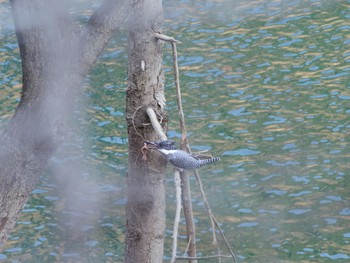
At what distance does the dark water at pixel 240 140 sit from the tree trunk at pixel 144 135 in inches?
36.9

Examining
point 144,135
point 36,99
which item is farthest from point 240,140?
point 36,99

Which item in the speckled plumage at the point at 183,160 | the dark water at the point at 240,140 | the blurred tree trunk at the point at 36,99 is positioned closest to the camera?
the speckled plumage at the point at 183,160

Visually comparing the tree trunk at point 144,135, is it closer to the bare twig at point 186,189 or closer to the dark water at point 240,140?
the bare twig at point 186,189

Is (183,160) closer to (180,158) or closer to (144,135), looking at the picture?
(180,158)

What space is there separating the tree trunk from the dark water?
937 mm

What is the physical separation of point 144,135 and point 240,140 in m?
1.99

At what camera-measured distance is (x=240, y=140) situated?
15.0 feet

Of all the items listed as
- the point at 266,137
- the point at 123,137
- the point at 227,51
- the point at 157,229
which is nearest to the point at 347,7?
the point at 227,51

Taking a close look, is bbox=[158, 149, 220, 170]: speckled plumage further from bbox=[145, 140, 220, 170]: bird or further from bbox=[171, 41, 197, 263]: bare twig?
bbox=[171, 41, 197, 263]: bare twig

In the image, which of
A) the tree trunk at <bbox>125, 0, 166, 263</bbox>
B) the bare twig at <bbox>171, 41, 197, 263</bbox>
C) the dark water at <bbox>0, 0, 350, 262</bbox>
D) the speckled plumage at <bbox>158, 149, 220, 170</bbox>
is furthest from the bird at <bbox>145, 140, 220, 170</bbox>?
the dark water at <bbox>0, 0, 350, 262</bbox>

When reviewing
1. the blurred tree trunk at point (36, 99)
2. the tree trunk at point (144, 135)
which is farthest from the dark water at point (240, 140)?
the blurred tree trunk at point (36, 99)

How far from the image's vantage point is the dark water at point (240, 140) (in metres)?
3.76

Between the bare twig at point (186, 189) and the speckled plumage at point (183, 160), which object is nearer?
the speckled plumage at point (183, 160)

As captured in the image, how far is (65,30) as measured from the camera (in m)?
2.52
